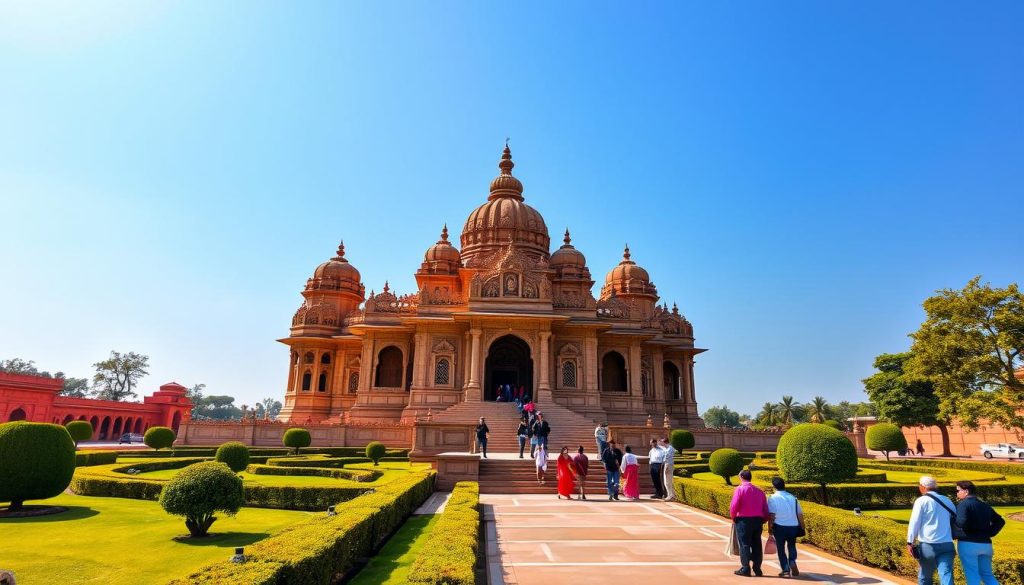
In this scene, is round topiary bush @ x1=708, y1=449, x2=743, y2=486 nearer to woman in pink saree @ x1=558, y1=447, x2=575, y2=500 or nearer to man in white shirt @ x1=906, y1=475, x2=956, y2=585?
woman in pink saree @ x1=558, y1=447, x2=575, y2=500

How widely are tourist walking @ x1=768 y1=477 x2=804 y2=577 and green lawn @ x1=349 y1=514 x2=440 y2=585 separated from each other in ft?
15.0

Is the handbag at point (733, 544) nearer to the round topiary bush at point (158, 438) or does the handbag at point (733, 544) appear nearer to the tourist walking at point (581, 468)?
the tourist walking at point (581, 468)

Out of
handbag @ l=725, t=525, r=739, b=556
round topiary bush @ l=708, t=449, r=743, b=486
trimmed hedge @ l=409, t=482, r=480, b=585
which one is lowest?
handbag @ l=725, t=525, r=739, b=556

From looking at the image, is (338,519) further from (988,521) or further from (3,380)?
(3,380)

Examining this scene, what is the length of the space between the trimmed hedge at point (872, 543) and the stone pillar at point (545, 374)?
21.0m

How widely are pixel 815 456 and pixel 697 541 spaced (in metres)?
5.61

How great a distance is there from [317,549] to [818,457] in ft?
38.8

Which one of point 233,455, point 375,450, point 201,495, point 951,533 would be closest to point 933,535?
point 951,533

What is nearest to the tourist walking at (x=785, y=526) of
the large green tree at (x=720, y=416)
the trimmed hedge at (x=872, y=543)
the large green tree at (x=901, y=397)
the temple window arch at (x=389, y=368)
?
the trimmed hedge at (x=872, y=543)

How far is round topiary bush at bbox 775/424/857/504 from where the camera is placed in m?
13.5

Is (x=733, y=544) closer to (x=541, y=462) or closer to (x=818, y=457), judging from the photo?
(x=818, y=457)

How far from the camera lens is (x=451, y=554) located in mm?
6391

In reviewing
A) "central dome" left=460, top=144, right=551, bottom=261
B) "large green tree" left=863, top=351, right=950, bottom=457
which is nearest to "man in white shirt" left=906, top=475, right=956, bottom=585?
"central dome" left=460, top=144, right=551, bottom=261

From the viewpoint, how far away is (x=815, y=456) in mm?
13641
